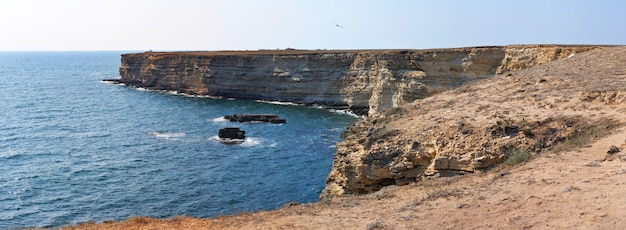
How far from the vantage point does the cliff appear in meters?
52.4

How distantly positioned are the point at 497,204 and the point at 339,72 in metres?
61.8

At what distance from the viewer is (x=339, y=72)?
234 feet

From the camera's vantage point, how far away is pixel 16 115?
61.7 meters

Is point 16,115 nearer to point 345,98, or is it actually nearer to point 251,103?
point 251,103

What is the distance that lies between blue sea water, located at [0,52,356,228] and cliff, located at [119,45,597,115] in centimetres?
605

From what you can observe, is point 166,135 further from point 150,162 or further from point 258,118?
point 258,118

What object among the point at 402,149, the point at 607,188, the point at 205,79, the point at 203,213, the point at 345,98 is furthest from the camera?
the point at 205,79

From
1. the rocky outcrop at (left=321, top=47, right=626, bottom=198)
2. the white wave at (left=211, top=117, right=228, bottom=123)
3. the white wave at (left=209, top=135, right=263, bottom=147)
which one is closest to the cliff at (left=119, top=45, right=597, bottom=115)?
the white wave at (left=209, top=135, right=263, bottom=147)

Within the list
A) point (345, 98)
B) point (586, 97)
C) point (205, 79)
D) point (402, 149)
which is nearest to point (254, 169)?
point (402, 149)

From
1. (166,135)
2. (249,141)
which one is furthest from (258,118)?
(166,135)

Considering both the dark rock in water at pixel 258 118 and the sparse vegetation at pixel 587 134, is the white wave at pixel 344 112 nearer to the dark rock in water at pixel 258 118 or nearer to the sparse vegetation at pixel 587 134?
the dark rock in water at pixel 258 118

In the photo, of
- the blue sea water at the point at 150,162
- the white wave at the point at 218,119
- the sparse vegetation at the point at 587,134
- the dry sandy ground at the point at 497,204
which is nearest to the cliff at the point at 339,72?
the blue sea water at the point at 150,162

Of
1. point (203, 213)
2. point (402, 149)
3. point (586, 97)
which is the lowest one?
point (203, 213)

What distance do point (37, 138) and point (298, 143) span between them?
25817 mm
